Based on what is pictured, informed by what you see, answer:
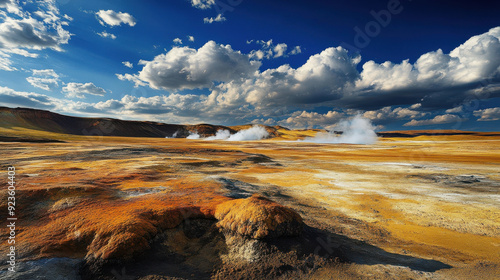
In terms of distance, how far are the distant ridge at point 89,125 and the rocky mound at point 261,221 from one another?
438ft

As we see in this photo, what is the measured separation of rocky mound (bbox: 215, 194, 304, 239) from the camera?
5.70 m

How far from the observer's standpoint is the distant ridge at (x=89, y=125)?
108425mm

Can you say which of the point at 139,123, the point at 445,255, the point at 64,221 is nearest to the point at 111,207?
the point at 64,221

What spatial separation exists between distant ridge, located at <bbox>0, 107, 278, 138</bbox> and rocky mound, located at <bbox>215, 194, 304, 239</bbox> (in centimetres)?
13365

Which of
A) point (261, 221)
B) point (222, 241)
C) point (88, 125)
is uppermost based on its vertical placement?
point (88, 125)

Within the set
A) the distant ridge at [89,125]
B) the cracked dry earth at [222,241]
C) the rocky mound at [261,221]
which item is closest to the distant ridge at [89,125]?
the distant ridge at [89,125]

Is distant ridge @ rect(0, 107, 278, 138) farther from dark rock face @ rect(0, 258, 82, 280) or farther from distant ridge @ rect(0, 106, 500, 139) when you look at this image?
dark rock face @ rect(0, 258, 82, 280)

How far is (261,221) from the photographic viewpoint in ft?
19.0

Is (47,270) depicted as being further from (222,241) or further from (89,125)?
(89,125)

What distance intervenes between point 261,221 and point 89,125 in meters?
178

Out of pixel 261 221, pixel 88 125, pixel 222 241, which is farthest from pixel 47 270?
pixel 88 125

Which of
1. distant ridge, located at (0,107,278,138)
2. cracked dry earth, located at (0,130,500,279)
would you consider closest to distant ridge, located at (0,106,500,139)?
distant ridge, located at (0,107,278,138)

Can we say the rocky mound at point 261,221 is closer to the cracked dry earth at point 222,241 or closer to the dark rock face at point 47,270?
the cracked dry earth at point 222,241

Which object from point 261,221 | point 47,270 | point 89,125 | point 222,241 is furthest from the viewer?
point 89,125
